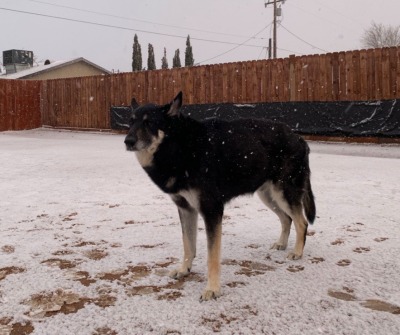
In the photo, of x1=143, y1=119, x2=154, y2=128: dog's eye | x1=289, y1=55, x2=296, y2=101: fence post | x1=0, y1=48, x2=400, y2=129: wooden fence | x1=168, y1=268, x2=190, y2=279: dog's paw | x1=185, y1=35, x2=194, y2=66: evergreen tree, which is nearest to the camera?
x1=143, y1=119, x2=154, y2=128: dog's eye

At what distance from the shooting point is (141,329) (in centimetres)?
244

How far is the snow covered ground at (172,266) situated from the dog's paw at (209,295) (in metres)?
0.07

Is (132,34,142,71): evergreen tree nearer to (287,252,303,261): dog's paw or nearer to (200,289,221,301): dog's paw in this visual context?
(287,252,303,261): dog's paw

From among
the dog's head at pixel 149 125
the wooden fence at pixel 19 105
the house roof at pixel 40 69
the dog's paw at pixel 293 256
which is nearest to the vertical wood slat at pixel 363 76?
the dog's paw at pixel 293 256

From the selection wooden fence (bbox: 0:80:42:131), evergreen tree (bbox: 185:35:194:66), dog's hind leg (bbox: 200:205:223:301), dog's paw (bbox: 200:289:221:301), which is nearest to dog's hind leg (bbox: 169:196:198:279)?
dog's hind leg (bbox: 200:205:223:301)

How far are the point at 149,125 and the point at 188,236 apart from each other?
990 mm

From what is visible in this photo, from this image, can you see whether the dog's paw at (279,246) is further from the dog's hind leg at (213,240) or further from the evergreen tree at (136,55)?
the evergreen tree at (136,55)

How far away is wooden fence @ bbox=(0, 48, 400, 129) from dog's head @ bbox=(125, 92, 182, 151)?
13.1 metres

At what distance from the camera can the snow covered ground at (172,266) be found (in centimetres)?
253

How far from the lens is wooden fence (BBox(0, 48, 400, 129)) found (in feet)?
47.7

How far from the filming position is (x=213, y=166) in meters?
3.20

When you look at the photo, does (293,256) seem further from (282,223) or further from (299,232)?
(282,223)

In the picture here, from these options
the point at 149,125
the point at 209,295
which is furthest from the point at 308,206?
the point at 149,125

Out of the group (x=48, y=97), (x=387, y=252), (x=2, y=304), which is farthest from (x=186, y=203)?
(x=48, y=97)
